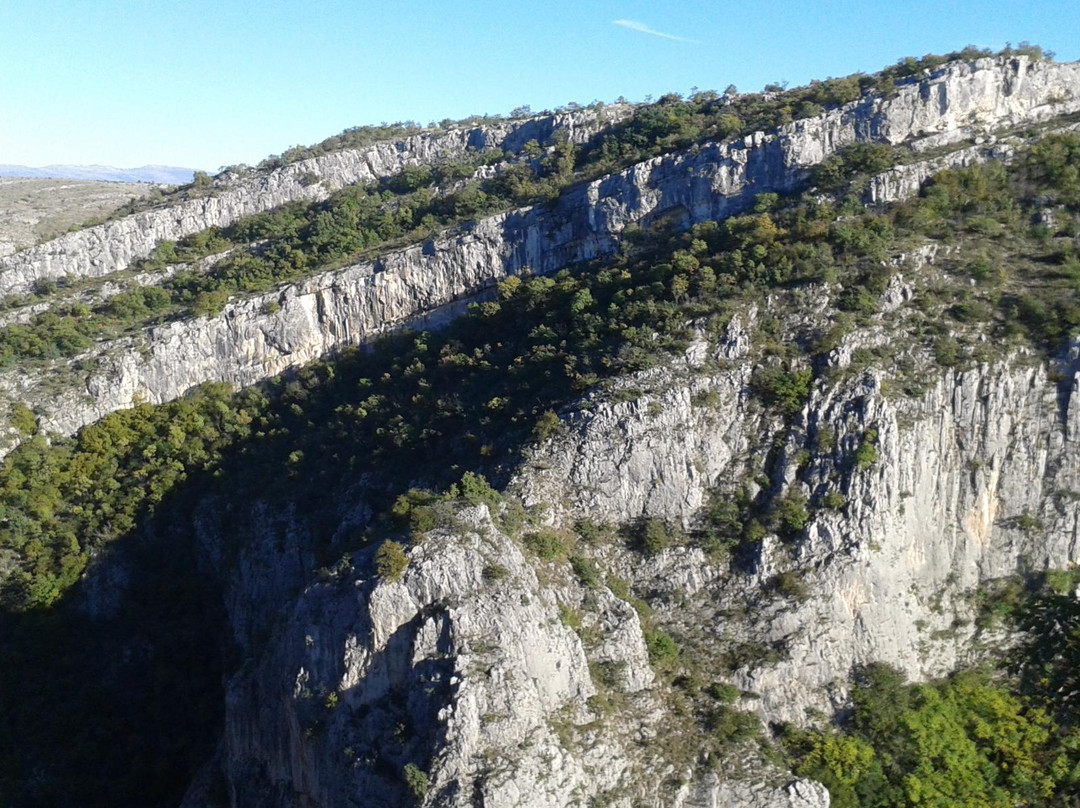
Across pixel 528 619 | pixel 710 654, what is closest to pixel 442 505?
pixel 528 619

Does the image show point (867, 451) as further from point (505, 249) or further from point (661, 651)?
point (505, 249)

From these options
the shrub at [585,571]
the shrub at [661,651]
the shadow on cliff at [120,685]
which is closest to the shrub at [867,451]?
the shrub at [661,651]

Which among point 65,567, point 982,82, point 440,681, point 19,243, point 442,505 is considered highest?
point 982,82

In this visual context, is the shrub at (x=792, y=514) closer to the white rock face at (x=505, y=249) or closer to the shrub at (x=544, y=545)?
the shrub at (x=544, y=545)

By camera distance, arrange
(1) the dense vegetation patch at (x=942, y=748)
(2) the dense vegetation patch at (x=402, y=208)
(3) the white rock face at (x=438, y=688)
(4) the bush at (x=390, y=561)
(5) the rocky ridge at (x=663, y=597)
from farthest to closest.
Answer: (2) the dense vegetation patch at (x=402, y=208) < (1) the dense vegetation patch at (x=942, y=748) < (4) the bush at (x=390, y=561) < (5) the rocky ridge at (x=663, y=597) < (3) the white rock face at (x=438, y=688)

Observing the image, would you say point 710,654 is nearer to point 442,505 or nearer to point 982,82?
point 442,505

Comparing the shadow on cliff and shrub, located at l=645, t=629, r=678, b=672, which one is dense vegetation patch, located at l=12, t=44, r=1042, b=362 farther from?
shrub, located at l=645, t=629, r=678, b=672

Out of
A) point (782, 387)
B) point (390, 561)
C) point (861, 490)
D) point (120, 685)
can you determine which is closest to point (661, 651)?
point (861, 490)
